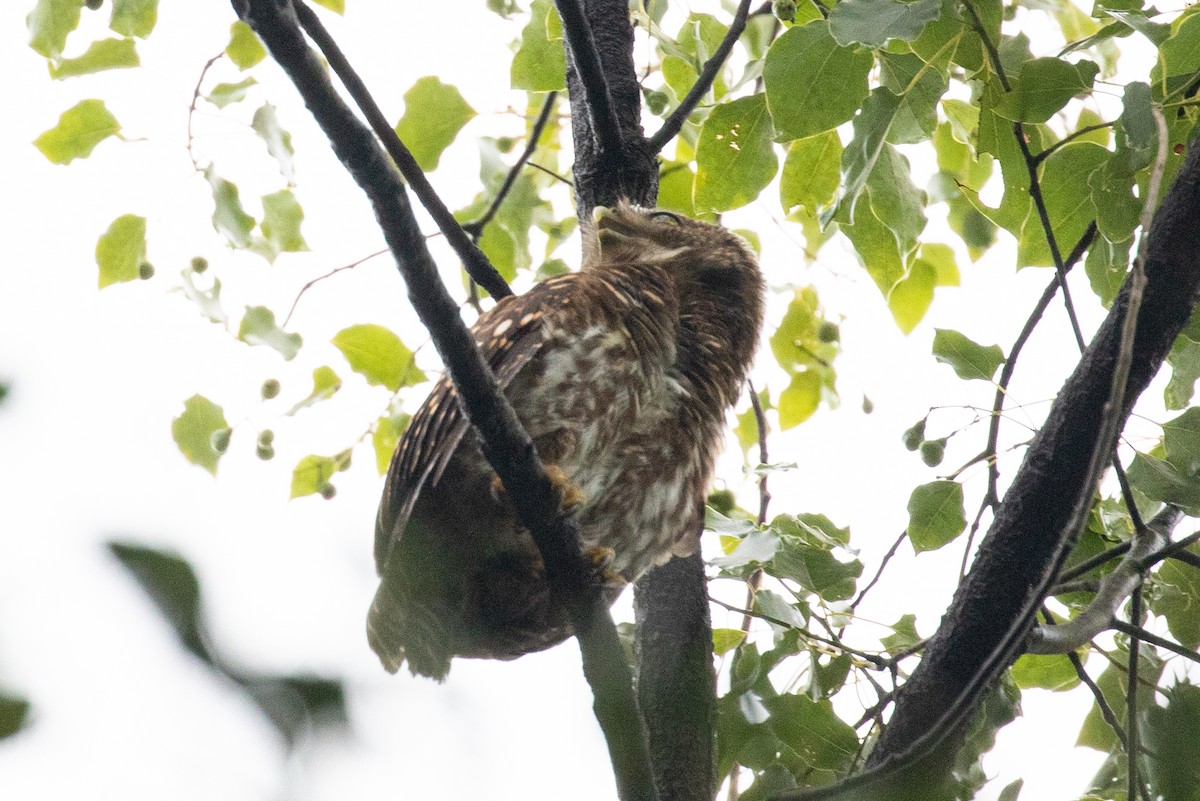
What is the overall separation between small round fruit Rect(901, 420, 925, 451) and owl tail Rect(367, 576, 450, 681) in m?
1.22

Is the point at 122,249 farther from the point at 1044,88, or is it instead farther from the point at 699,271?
the point at 1044,88

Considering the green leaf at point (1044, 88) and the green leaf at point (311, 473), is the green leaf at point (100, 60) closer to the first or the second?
the green leaf at point (311, 473)

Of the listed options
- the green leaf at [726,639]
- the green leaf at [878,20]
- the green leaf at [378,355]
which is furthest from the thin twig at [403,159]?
the green leaf at [726,639]

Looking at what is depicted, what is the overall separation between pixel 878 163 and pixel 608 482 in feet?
3.05

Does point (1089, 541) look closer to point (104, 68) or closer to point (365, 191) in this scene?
point (365, 191)

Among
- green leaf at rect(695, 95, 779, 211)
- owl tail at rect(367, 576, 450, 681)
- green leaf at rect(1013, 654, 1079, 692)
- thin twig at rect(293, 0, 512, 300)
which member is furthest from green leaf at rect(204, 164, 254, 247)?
green leaf at rect(1013, 654, 1079, 692)

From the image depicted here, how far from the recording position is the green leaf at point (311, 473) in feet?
10.2

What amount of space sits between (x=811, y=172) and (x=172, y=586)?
98.6 inches

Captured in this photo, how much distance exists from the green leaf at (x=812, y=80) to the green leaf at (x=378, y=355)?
1.44 metres

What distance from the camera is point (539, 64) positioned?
3098 mm

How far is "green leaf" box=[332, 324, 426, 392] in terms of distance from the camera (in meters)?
3.24

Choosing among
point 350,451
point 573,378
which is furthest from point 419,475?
point 350,451

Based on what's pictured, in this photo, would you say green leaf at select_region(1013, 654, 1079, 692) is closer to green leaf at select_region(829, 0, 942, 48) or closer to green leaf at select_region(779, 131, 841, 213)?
green leaf at select_region(779, 131, 841, 213)

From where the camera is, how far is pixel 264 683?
1.71 feet
